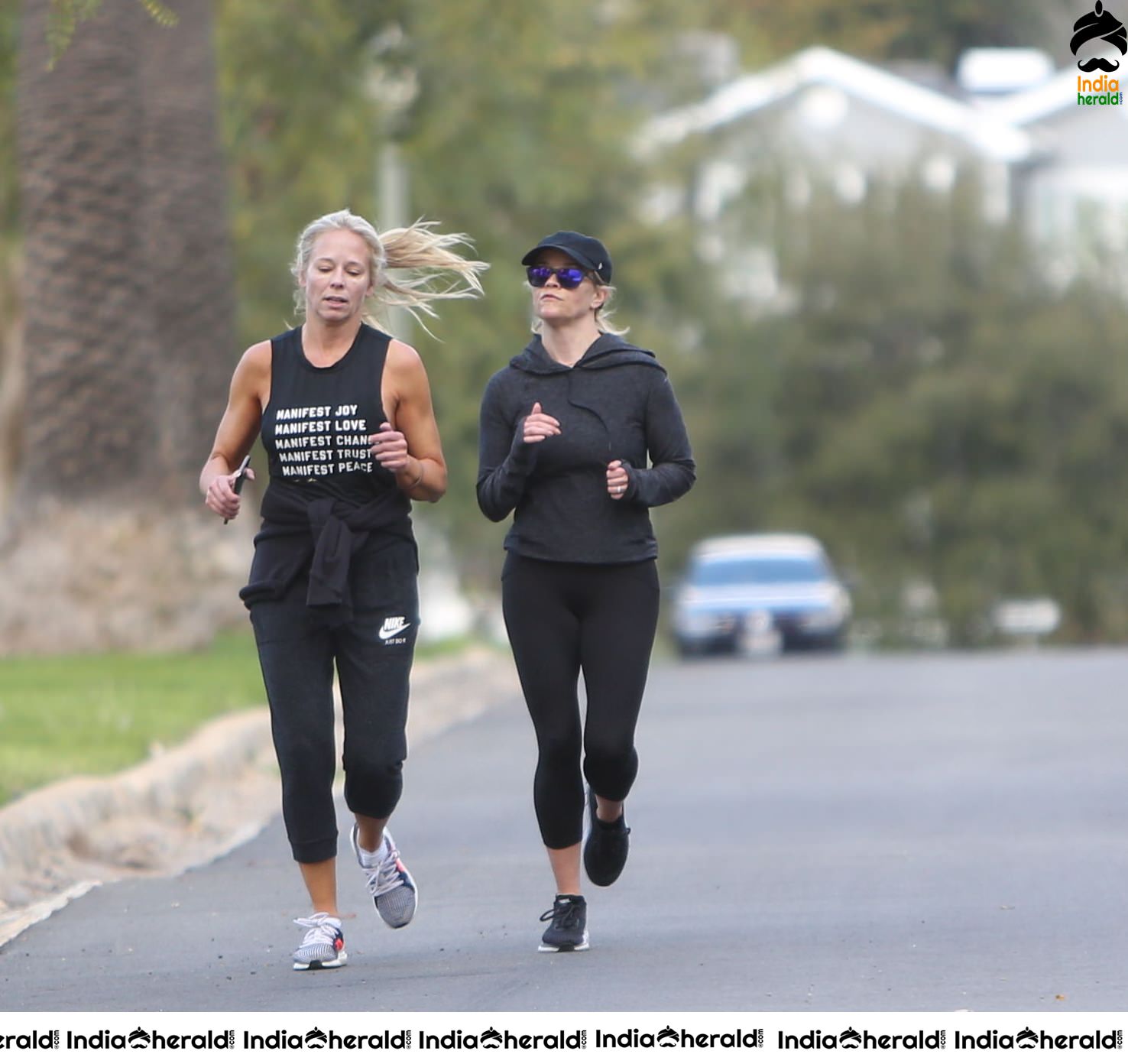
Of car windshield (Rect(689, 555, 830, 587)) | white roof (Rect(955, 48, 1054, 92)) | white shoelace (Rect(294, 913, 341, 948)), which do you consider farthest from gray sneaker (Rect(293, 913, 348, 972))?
white roof (Rect(955, 48, 1054, 92))

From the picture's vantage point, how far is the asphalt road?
702 centimetres

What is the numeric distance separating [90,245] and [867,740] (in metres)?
7.28

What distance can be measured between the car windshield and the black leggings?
2466cm

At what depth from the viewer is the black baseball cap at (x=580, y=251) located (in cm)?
776

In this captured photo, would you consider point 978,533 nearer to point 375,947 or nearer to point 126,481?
point 126,481

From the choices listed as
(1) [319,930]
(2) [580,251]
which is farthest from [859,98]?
(1) [319,930]

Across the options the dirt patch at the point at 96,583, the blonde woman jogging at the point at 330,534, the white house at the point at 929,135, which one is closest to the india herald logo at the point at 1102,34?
the white house at the point at 929,135

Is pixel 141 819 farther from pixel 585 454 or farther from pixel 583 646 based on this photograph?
pixel 585 454

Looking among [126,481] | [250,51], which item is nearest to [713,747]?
[126,481]

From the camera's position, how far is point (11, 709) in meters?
Answer: 14.5

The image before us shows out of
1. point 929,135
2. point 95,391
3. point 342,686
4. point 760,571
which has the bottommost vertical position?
point 342,686

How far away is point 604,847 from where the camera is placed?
8039 millimetres

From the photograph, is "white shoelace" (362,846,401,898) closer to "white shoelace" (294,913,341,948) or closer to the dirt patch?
"white shoelace" (294,913,341,948)

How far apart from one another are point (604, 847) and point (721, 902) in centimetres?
100
